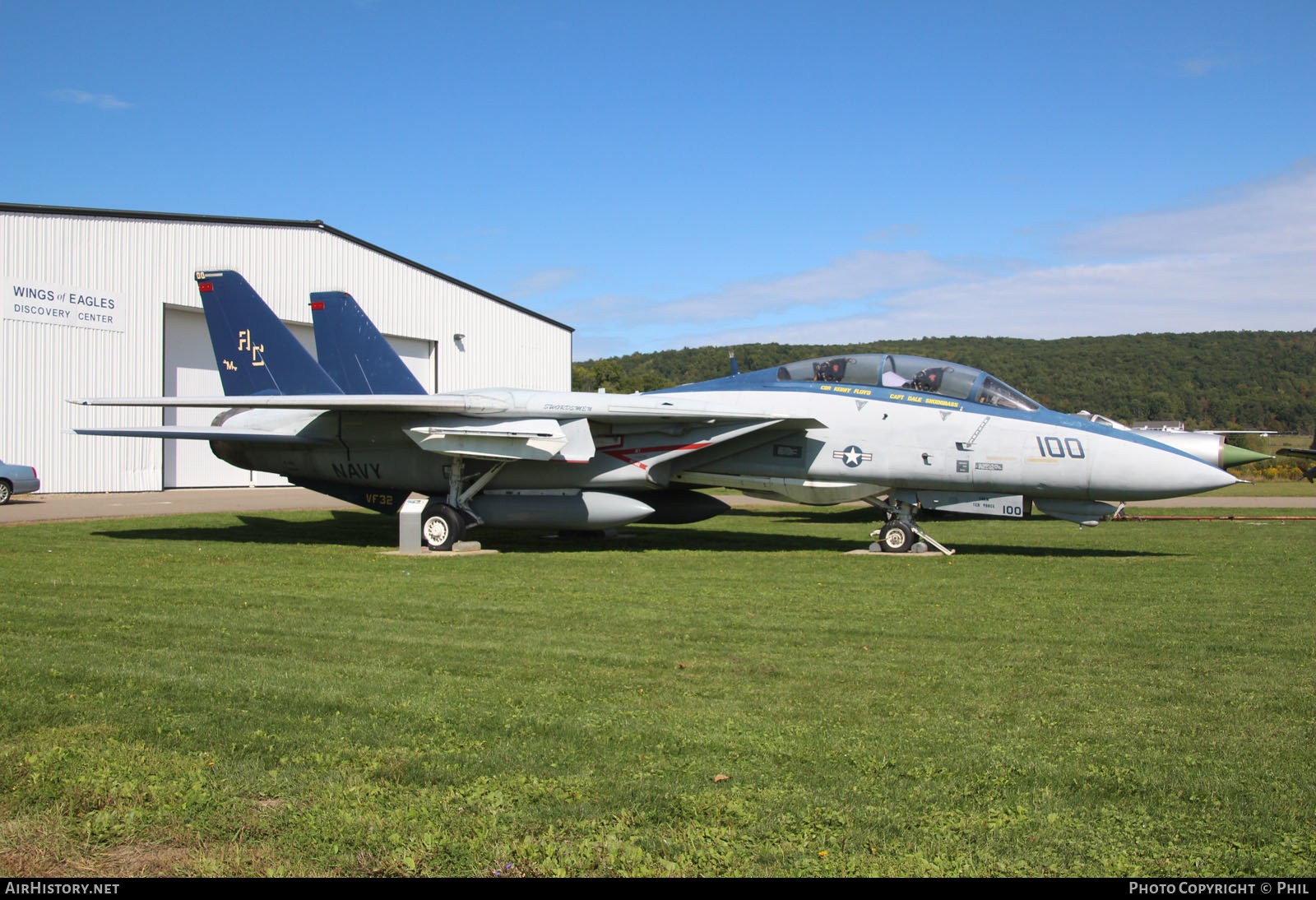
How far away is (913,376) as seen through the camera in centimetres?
1362

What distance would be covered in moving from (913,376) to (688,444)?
3356 mm

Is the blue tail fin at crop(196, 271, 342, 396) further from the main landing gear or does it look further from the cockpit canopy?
the main landing gear

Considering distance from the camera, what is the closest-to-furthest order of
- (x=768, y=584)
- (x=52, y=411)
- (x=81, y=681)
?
(x=81, y=681)
(x=768, y=584)
(x=52, y=411)

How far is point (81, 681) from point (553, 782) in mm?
3227

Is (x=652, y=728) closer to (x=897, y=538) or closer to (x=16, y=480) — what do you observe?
(x=897, y=538)

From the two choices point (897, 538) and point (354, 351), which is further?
point (354, 351)

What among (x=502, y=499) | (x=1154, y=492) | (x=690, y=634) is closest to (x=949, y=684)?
(x=690, y=634)

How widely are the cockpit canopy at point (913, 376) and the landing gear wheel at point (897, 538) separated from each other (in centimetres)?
204

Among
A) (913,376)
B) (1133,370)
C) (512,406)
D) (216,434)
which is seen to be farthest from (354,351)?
(1133,370)

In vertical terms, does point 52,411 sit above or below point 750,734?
above

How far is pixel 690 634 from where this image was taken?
24.5 ft

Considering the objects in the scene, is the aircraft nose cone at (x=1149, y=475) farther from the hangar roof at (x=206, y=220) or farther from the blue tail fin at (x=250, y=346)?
the hangar roof at (x=206, y=220)

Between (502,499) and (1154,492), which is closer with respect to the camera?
(1154,492)
